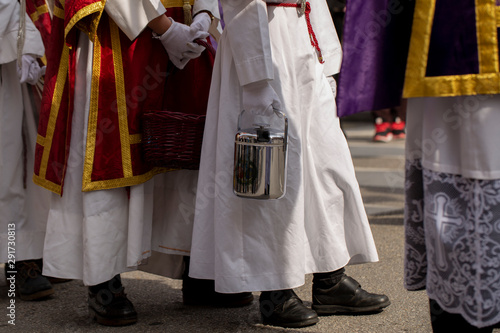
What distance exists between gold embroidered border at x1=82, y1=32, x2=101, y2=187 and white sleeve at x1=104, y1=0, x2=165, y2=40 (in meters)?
0.14

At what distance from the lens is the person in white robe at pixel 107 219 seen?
2775 mm

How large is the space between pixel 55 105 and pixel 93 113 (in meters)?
0.22

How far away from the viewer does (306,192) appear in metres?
2.68

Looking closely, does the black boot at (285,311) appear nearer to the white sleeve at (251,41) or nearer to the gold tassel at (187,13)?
the white sleeve at (251,41)

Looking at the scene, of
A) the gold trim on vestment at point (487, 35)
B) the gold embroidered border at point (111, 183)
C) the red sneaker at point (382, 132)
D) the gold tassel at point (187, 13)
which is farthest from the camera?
the red sneaker at point (382, 132)

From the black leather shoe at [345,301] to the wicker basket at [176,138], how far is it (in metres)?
0.74

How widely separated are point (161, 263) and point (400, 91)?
64.7 inches

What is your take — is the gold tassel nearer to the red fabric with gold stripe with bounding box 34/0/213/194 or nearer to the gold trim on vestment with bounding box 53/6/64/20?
the red fabric with gold stripe with bounding box 34/0/213/194

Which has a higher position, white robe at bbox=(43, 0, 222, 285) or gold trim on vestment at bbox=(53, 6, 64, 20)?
gold trim on vestment at bbox=(53, 6, 64, 20)

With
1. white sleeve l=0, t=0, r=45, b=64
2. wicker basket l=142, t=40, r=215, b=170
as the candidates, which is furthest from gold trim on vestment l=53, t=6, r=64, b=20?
wicker basket l=142, t=40, r=215, b=170

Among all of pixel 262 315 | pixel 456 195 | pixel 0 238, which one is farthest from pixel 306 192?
pixel 0 238

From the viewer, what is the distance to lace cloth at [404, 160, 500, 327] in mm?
1727

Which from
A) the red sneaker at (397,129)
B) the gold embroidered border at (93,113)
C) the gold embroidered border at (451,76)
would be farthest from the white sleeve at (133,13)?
the red sneaker at (397,129)

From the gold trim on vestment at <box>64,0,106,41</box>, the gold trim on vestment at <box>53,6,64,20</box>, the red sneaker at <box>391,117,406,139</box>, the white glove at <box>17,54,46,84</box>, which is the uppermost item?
the red sneaker at <box>391,117,406,139</box>
